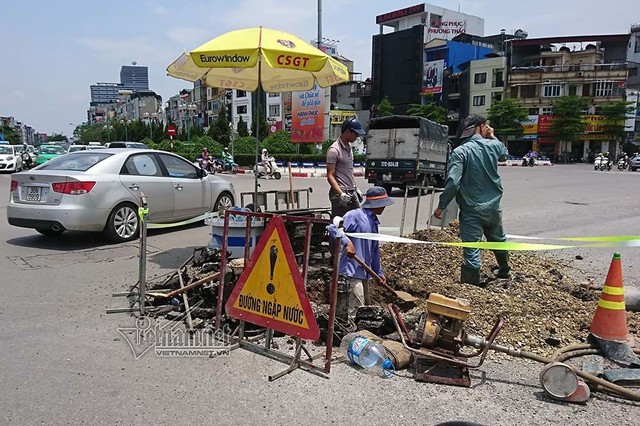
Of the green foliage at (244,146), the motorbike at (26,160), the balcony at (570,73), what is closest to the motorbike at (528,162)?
the balcony at (570,73)

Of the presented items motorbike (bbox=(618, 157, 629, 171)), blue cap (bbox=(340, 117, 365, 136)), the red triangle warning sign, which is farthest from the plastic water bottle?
motorbike (bbox=(618, 157, 629, 171))

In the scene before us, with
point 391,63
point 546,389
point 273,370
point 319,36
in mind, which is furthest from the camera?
point 391,63

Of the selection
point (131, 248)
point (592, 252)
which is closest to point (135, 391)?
point (131, 248)

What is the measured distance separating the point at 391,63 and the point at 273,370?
242 ft

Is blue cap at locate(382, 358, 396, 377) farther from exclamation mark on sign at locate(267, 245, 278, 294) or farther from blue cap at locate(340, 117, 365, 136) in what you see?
blue cap at locate(340, 117, 365, 136)

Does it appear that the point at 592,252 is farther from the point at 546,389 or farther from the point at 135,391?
the point at 135,391

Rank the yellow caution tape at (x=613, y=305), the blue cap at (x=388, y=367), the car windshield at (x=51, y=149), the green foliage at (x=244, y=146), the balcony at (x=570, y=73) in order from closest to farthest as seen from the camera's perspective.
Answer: the blue cap at (x=388, y=367) < the yellow caution tape at (x=613, y=305) < the car windshield at (x=51, y=149) < the green foliage at (x=244, y=146) < the balcony at (x=570, y=73)

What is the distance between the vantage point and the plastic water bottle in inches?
143

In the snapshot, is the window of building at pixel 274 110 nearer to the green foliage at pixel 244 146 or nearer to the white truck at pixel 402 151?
the green foliage at pixel 244 146

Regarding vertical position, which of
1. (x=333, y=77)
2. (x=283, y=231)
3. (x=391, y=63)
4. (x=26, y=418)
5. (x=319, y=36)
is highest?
(x=391, y=63)

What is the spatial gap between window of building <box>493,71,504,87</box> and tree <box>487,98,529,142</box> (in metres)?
5.63

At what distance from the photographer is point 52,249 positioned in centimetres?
756

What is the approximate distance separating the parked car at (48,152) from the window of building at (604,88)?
57.3 m

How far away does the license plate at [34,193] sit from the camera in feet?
24.9
